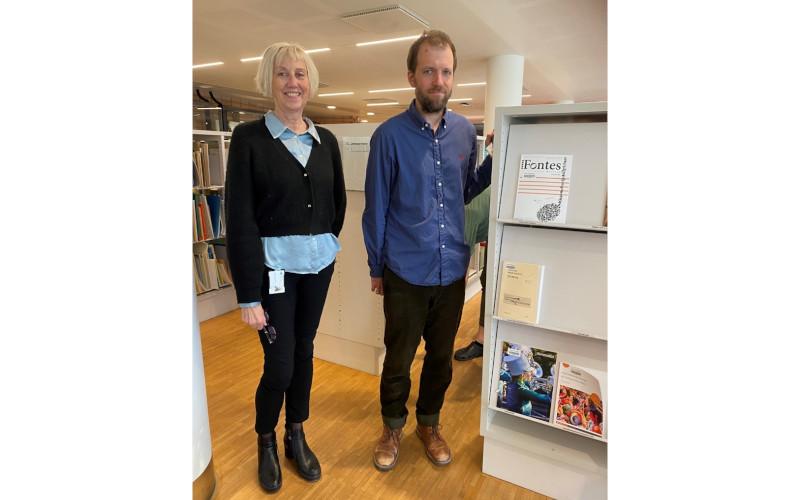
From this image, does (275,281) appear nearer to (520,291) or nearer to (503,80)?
(520,291)

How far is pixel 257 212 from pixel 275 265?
0.19m

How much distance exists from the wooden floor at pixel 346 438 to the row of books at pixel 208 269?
0.85m

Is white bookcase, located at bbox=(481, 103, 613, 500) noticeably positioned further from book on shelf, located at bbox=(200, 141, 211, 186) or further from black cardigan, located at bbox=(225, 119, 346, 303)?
book on shelf, located at bbox=(200, 141, 211, 186)

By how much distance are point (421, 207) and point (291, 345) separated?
0.71 metres

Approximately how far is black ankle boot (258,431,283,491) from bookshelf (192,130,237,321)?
7.11ft

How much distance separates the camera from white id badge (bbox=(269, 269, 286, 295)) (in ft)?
4.97

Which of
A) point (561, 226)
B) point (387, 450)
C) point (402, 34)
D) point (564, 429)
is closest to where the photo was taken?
point (561, 226)

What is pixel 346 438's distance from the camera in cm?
213

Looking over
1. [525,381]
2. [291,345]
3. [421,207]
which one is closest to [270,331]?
[291,345]

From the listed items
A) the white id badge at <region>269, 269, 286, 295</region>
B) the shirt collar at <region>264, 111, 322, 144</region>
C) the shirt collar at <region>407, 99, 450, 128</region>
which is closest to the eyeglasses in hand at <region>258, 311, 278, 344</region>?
the white id badge at <region>269, 269, 286, 295</region>
